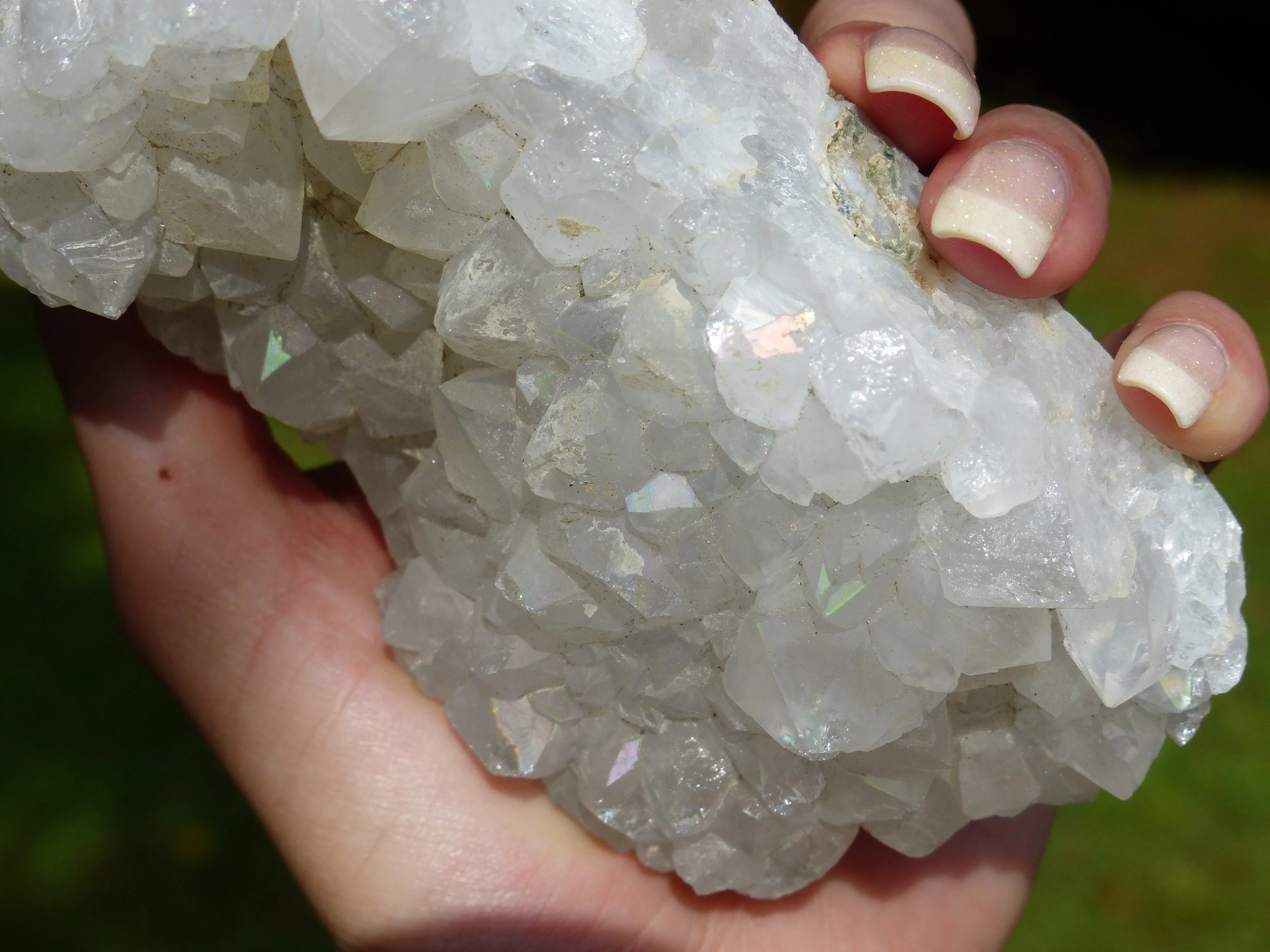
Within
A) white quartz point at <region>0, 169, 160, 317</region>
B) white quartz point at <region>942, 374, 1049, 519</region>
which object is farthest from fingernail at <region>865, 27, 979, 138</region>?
white quartz point at <region>0, 169, 160, 317</region>

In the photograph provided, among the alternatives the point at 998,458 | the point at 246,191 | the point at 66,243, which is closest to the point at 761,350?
the point at 998,458

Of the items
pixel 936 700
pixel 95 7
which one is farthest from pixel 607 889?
pixel 95 7

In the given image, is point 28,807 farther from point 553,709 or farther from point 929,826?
point 929,826

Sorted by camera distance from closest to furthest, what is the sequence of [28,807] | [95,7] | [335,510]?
[95,7]
[335,510]
[28,807]

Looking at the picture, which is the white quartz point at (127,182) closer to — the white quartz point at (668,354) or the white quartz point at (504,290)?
the white quartz point at (504,290)

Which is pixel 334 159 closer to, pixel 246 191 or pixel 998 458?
pixel 246 191

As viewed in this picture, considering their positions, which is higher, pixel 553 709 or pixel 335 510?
pixel 553 709
